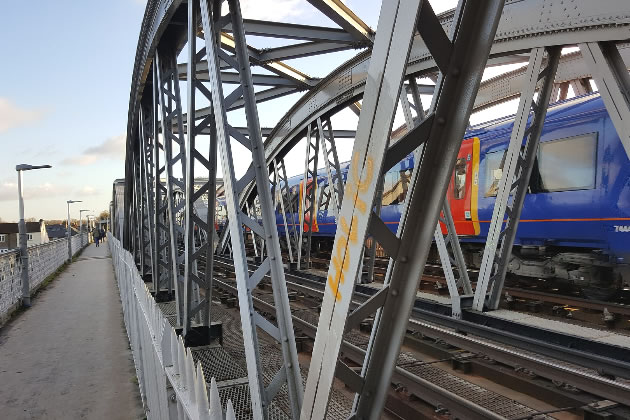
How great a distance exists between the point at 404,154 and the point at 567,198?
8255mm

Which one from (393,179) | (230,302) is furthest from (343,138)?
(230,302)

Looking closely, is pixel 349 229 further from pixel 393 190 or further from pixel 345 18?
pixel 393 190

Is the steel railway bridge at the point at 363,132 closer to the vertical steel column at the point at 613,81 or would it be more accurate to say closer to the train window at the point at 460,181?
the vertical steel column at the point at 613,81

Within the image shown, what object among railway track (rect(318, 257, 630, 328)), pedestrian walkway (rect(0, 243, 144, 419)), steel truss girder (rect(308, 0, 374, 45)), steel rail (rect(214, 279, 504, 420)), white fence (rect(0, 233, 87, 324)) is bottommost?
pedestrian walkway (rect(0, 243, 144, 419))

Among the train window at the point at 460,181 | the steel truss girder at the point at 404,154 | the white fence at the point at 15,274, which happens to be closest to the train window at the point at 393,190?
the train window at the point at 460,181

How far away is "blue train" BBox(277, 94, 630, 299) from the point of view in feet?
26.6

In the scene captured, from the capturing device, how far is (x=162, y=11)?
6.77 metres

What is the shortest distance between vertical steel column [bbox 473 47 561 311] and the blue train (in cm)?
252

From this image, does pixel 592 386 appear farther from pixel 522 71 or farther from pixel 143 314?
pixel 522 71

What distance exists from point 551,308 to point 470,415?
206 inches

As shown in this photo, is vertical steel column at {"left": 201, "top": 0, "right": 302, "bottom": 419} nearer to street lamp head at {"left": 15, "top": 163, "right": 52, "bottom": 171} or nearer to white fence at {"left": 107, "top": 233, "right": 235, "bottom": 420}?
white fence at {"left": 107, "top": 233, "right": 235, "bottom": 420}

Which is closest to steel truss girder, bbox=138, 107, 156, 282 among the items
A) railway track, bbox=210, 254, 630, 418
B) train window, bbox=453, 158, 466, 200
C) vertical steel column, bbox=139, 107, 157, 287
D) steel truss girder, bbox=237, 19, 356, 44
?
vertical steel column, bbox=139, 107, 157, 287

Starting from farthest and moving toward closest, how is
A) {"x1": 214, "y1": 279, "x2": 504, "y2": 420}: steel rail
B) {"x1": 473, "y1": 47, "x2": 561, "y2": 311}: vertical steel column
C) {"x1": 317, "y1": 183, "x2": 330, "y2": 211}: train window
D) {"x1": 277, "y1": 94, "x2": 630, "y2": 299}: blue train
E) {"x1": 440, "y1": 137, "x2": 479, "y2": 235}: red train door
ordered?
1. {"x1": 317, "y1": 183, "x2": 330, "y2": 211}: train window
2. {"x1": 440, "y1": 137, "x2": 479, "y2": 235}: red train door
3. {"x1": 277, "y1": 94, "x2": 630, "y2": 299}: blue train
4. {"x1": 473, "y1": 47, "x2": 561, "y2": 311}: vertical steel column
5. {"x1": 214, "y1": 279, "x2": 504, "y2": 420}: steel rail

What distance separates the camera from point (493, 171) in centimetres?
1045
